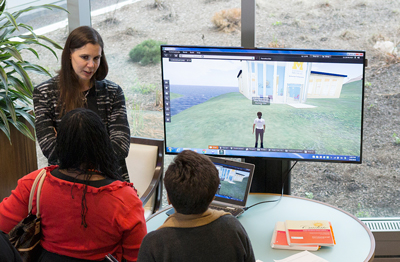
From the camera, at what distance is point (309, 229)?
1802 mm

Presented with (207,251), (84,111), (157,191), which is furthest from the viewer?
(157,191)

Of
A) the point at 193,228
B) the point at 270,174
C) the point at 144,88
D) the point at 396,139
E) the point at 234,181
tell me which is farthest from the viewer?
the point at 144,88

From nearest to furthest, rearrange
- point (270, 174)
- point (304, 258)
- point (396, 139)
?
point (304, 258) < point (270, 174) < point (396, 139)

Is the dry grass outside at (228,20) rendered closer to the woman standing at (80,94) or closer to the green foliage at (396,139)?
the woman standing at (80,94)

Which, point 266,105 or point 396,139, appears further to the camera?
point 396,139

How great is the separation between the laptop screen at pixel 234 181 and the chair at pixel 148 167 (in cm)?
67

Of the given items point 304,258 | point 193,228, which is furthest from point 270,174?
point 193,228

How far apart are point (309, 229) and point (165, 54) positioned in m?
1.26

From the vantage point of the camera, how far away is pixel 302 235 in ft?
Answer: 5.77

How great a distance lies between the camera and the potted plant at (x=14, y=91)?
2594 mm

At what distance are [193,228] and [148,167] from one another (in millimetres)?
1593

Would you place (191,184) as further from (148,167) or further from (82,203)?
(148,167)

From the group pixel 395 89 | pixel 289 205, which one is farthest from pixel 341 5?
pixel 289 205

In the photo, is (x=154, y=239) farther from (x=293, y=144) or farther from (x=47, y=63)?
(x=47, y=63)
